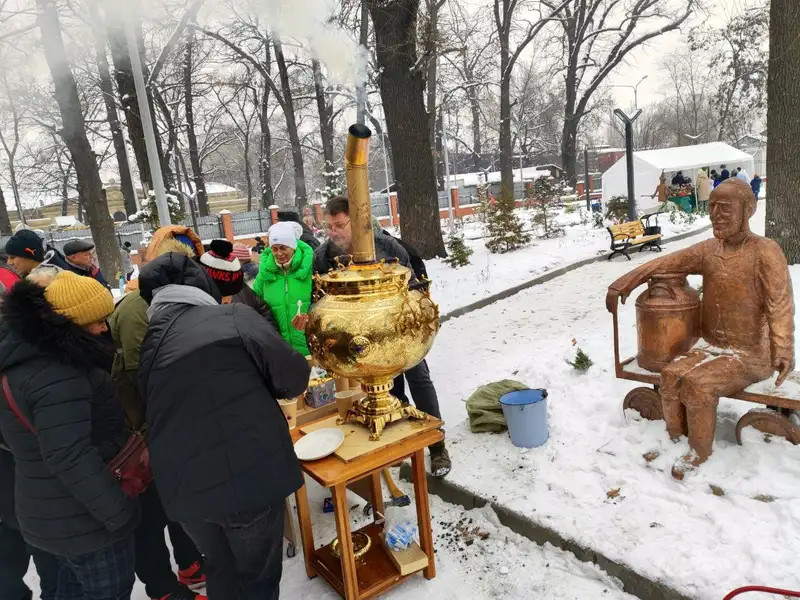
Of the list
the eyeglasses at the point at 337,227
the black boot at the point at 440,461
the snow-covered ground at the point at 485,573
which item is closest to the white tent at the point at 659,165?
the black boot at the point at 440,461

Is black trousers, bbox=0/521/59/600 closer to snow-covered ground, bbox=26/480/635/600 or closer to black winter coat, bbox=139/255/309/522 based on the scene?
snow-covered ground, bbox=26/480/635/600

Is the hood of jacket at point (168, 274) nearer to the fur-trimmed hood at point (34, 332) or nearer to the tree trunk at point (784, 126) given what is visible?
the fur-trimmed hood at point (34, 332)

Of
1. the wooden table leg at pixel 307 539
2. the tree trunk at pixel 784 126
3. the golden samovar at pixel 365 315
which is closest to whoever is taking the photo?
the golden samovar at pixel 365 315

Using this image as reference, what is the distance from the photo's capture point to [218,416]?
203 centimetres

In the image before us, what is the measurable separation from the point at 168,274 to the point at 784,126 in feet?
24.6

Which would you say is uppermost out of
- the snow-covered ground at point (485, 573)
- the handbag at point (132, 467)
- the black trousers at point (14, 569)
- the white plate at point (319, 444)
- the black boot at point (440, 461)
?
the handbag at point (132, 467)

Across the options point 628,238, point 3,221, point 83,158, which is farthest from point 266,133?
point 628,238

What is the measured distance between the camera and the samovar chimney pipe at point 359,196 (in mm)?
2473

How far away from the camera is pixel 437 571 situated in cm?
293

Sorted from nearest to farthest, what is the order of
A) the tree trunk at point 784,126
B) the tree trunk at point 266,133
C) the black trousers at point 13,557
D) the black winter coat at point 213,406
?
the black winter coat at point 213,406 → the black trousers at point 13,557 → the tree trunk at point 784,126 → the tree trunk at point 266,133

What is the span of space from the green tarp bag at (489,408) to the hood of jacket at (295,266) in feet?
5.13

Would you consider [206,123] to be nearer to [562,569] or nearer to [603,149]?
[562,569]

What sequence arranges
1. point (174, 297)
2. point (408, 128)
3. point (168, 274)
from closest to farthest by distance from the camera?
1. point (174, 297)
2. point (168, 274)
3. point (408, 128)

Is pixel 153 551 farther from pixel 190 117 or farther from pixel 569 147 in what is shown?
pixel 569 147
